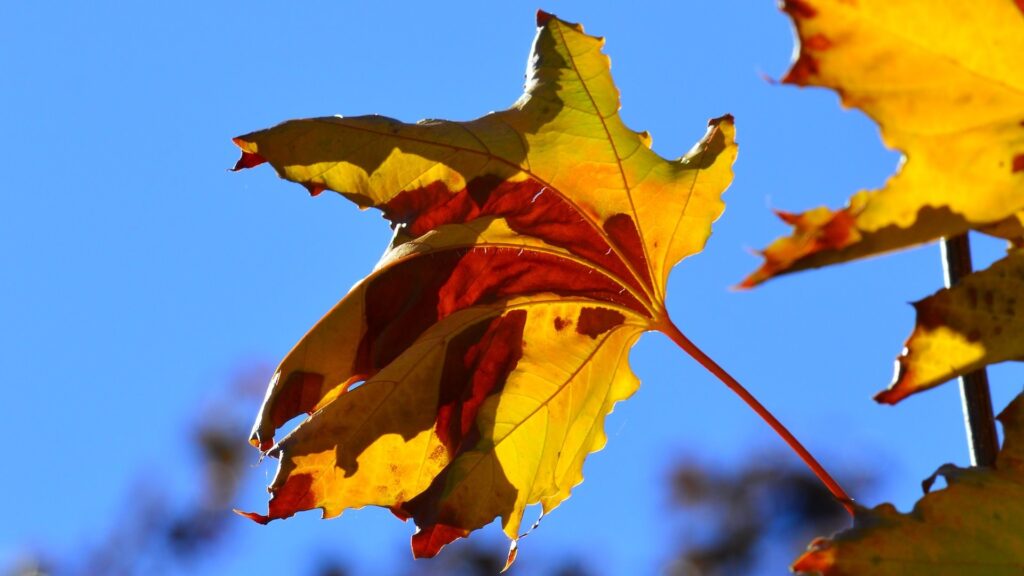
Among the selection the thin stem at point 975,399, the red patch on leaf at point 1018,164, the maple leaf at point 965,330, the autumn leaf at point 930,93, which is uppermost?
the autumn leaf at point 930,93

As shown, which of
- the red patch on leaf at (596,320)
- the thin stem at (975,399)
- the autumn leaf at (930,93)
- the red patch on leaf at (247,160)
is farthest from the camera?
the red patch on leaf at (596,320)

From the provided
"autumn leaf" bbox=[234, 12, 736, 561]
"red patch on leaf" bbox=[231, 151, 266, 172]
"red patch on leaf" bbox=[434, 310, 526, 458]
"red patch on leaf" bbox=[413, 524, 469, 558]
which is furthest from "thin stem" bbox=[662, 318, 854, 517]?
"red patch on leaf" bbox=[231, 151, 266, 172]

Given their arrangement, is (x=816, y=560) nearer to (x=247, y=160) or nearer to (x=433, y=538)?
(x=433, y=538)

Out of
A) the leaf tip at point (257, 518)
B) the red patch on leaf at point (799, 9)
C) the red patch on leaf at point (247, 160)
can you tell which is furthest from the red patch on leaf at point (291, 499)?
the red patch on leaf at point (799, 9)

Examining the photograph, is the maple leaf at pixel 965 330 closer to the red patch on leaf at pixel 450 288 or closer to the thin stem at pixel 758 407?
the thin stem at pixel 758 407

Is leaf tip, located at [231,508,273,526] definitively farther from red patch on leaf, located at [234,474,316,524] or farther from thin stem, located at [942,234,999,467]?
thin stem, located at [942,234,999,467]

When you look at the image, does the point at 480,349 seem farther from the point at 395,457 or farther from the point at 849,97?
the point at 849,97

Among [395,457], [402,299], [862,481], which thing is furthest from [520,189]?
[862,481]
